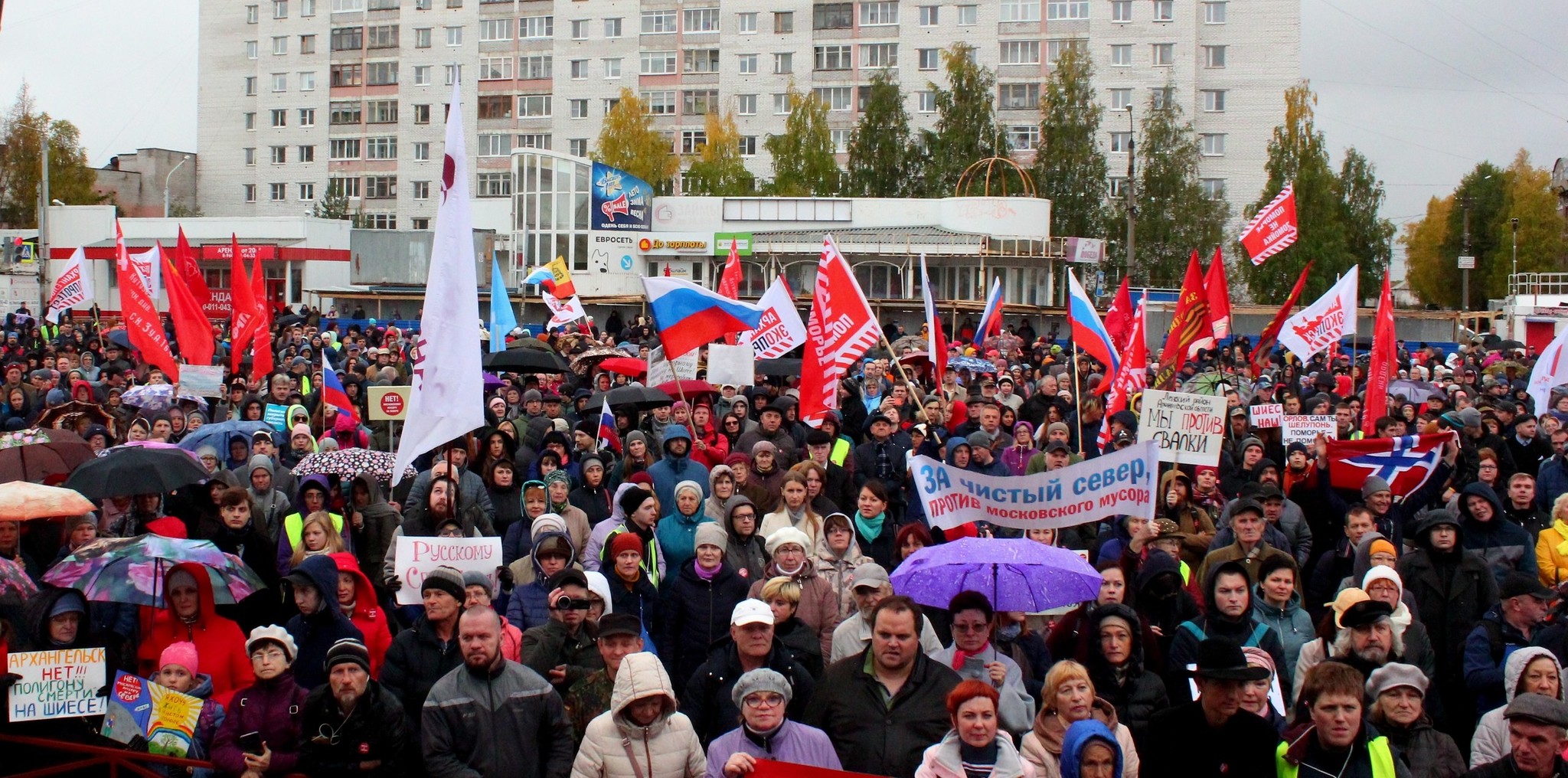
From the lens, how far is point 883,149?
63594mm

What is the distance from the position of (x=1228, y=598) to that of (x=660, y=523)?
3692 mm

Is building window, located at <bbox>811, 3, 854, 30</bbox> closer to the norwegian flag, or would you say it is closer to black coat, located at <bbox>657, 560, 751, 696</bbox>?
the norwegian flag

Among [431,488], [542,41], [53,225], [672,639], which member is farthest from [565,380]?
[542,41]

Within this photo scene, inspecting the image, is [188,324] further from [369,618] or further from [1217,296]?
[1217,296]

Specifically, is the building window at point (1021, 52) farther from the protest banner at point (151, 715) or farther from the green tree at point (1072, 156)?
the protest banner at point (151, 715)

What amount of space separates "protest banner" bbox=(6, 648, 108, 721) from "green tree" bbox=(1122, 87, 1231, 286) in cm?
5702

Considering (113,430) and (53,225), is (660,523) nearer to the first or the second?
(113,430)

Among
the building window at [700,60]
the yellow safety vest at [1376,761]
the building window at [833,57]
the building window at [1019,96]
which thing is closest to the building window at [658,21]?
the building window at [700,60]

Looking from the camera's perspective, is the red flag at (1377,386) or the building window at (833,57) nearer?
the red flag at (1377,386)

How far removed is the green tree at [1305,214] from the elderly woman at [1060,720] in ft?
191

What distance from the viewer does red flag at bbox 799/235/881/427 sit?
13555 millimetres

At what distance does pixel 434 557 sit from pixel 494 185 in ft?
227

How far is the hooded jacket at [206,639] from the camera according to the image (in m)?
7.30

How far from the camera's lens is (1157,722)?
19.5ft
